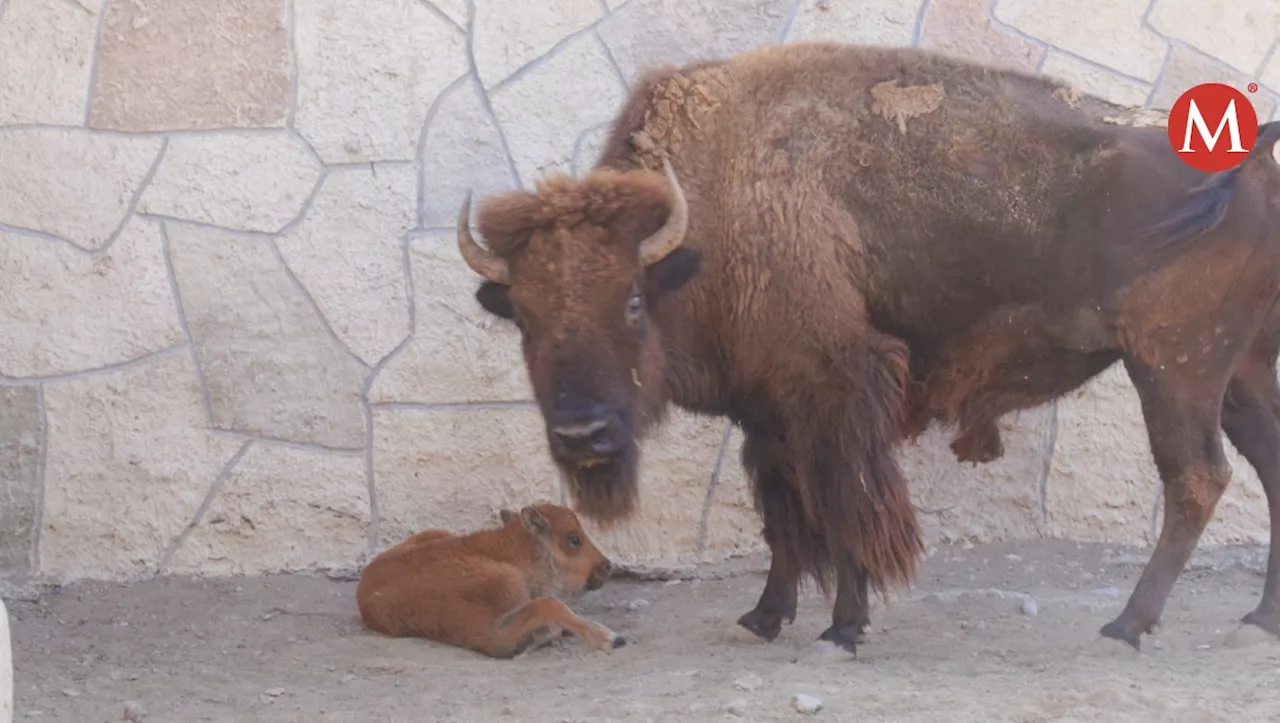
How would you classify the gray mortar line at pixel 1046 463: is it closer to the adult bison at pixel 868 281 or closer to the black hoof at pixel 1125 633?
the adult bison at pixel 868 281

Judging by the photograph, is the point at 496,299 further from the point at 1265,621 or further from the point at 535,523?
the point at 1265,621

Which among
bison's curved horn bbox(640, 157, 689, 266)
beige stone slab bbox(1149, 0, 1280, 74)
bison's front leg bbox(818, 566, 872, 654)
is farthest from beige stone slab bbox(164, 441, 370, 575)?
beige stone slab bbox(1149, 0, 1280, 74)

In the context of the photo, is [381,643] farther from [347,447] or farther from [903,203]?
[903,203]

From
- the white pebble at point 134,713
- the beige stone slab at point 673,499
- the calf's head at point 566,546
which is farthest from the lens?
the beige stone slab at point 673,499

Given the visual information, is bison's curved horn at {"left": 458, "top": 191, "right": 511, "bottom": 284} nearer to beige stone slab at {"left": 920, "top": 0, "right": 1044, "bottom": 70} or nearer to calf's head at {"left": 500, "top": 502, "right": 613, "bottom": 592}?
calf's head at {"left": 500, "top": 502, "right": 613, "bottom": 592}

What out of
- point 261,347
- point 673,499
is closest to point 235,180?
point 261,347

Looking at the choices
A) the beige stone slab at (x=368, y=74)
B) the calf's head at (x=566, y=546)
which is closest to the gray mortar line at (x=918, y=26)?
the beige stone slab at (x=368, y=74)

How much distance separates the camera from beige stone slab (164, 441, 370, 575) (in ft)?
18.2

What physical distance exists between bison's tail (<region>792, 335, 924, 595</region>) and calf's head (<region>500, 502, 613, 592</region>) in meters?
0.96

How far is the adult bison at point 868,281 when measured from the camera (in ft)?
14.1

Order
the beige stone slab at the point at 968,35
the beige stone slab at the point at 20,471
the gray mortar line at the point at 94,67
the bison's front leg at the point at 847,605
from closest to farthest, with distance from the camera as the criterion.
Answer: the bison's front leg at the point at 847,605, the beige stone slab at the point at 20,471, the gray mortar line at the point at 94,67, the beige stone slab at the point at 968,35

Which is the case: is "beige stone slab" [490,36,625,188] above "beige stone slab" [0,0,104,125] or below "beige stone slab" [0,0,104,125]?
above

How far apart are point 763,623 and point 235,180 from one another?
A: 248 cm

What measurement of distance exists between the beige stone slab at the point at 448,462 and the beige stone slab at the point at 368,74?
969 mm
